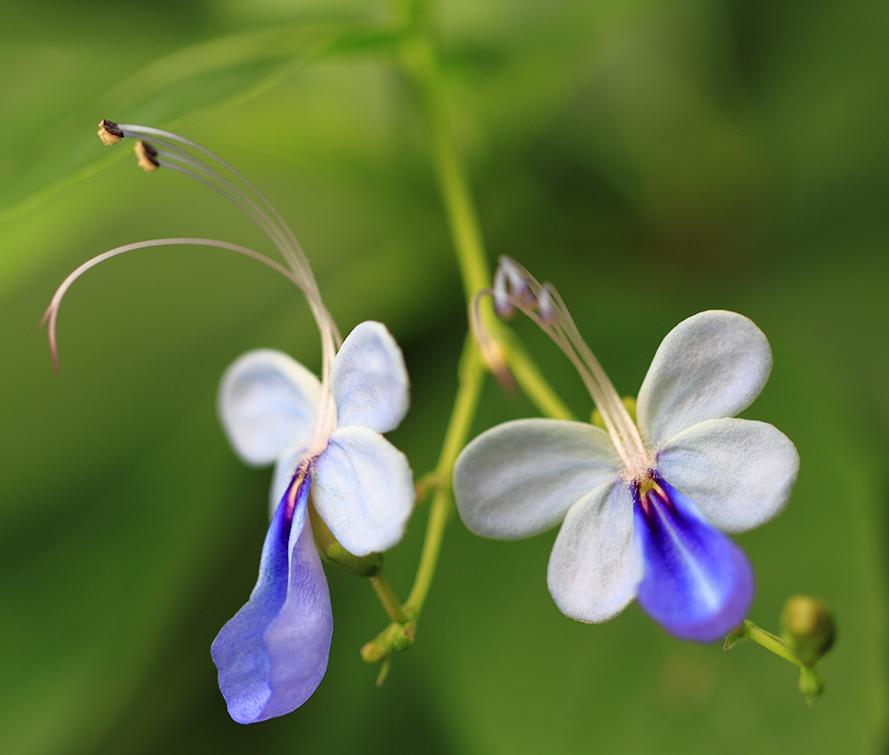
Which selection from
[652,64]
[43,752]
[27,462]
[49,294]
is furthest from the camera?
[652,64]

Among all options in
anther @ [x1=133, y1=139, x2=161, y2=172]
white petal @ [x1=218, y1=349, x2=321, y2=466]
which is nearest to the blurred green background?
anther @ [x1=133, y1=139, x2=161, y2=172]

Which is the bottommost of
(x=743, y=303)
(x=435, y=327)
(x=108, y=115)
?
(x=743, y=303)

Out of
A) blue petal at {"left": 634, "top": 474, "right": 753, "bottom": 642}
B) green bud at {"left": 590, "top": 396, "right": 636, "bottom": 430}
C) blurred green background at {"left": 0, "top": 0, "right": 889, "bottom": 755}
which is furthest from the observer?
blurred green background at {"left": 0, "top": 0, "right": 889, "bottom": 755}

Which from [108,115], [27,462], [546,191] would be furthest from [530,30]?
[27,462]

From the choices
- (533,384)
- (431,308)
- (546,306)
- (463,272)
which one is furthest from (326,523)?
(431,308)

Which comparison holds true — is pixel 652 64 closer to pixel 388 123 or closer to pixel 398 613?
pixel 388 123

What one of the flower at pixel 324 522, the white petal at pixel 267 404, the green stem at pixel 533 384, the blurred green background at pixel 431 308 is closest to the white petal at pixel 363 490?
the flower at pixel 324 522

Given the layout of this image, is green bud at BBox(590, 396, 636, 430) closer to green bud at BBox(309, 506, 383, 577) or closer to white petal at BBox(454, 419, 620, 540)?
white petal at BBox(454, 419, 620, 540)
